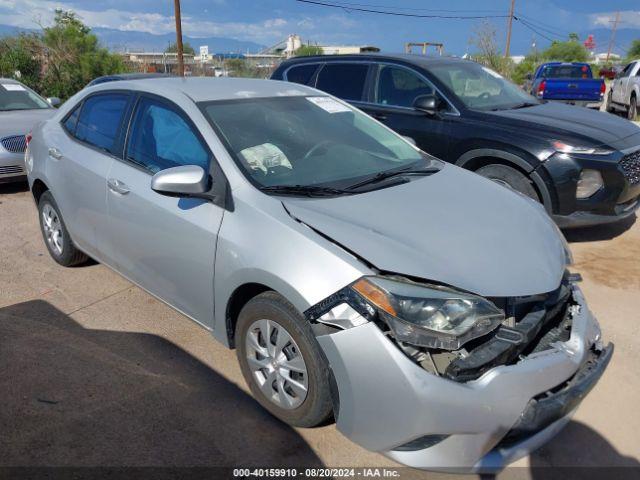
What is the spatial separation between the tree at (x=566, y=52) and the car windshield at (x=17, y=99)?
2005 inches

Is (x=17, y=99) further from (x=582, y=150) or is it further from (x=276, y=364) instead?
(x=582, y=150)

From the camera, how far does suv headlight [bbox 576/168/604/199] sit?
4.70 m

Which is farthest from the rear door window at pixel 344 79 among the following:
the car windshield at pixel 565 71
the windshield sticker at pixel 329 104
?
the car windshield at pixel 565 71

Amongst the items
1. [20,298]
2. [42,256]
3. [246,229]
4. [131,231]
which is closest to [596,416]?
[246,229]

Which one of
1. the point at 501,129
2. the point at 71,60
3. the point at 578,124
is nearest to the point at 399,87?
the point at 501,129

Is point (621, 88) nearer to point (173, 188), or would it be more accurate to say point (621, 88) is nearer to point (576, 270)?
point (576, 270)

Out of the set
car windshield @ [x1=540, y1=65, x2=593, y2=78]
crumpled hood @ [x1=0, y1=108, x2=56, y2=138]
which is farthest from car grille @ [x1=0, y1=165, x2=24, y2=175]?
car windshield @ [x1=540, y1=65, x2=593, y2=78]

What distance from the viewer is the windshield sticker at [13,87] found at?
839 cm

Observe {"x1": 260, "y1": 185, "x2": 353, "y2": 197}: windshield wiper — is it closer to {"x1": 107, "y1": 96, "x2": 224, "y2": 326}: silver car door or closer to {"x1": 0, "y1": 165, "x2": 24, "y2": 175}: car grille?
{"x1": 107, "y1": 96, "x2": 224, "y2": 326}: silver car door

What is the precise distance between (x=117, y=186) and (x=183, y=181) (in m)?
0.94

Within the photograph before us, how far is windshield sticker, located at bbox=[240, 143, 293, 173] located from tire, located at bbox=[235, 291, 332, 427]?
0.77m

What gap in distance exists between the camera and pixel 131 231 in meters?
3.30

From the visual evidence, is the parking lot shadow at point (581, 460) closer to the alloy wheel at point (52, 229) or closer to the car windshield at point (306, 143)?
the car windshield at point (306, 143)

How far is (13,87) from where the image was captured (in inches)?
334
